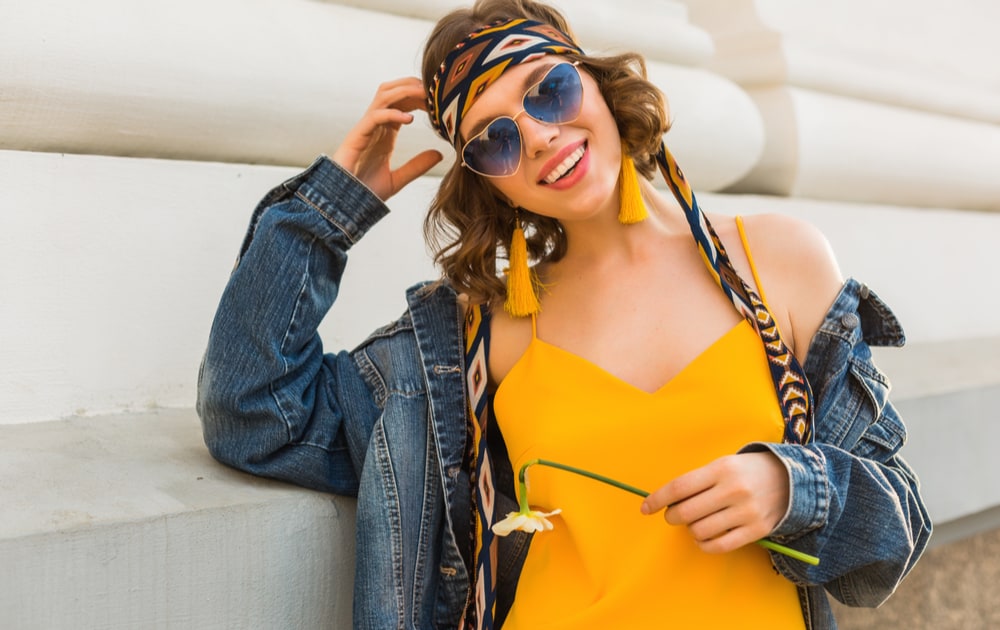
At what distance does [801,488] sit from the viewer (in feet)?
4.98

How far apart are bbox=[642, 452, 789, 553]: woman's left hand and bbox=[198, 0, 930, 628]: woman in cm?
3

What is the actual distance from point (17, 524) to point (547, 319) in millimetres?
907

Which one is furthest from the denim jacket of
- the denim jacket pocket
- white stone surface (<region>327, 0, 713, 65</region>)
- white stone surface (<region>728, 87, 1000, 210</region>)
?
white stone surface (<region>728, 87, 1000, 210</region>)

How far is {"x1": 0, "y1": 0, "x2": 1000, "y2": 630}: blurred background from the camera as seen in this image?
1.61 metres

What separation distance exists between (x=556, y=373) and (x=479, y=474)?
219 millimetres

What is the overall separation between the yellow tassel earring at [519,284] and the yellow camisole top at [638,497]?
0.15 meters

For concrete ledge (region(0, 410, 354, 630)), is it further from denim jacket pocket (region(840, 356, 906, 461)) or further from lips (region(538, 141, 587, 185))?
denim jacket pocket (region(840, 356, 906, 461))

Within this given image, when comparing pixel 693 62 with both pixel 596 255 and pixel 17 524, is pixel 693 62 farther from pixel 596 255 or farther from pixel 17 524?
pixel 17 524

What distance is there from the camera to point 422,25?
271 cm

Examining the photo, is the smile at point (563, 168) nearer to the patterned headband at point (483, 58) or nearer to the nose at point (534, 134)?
the nose at point (534, 134)

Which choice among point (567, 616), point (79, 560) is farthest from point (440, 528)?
point (79, 560)

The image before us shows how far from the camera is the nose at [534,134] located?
67.3 inches

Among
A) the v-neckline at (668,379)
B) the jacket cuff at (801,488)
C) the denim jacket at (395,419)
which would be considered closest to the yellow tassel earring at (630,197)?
the v-neckline at (668,379)

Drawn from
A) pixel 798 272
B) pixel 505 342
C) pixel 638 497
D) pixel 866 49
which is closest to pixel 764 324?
pixel 798 272
